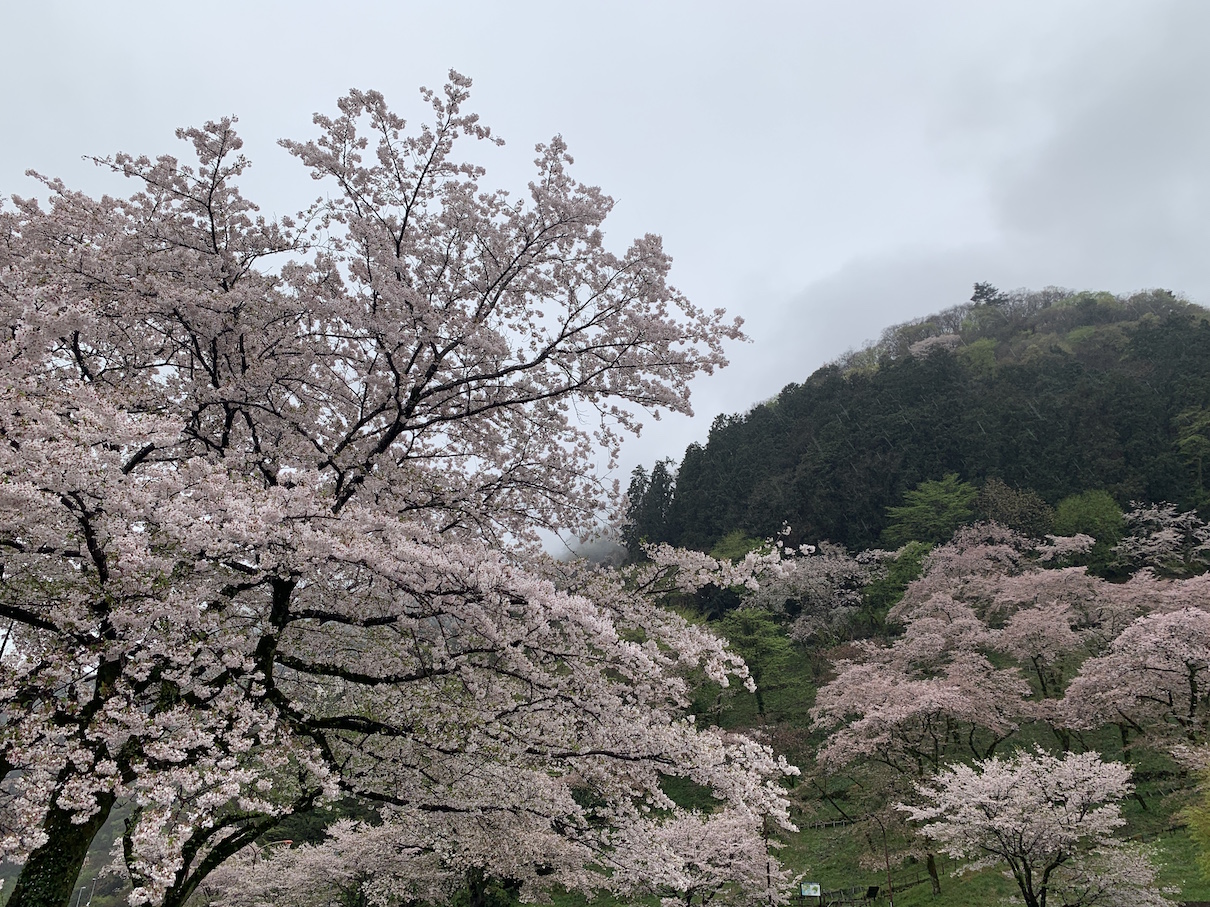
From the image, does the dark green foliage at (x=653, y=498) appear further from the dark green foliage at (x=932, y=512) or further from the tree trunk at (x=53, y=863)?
the tree trunk at (x=53, y=863)

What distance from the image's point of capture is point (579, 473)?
841cm

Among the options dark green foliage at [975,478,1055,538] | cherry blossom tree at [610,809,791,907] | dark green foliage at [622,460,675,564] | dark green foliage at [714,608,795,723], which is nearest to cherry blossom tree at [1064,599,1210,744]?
cherry blossom tree at [610,809,791,907]

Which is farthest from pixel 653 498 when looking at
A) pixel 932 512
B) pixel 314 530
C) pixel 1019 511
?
pixel 314 530

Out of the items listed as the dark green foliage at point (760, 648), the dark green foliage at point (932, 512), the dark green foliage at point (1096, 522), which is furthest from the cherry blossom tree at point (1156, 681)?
the dark green foliage at point (932, 512)

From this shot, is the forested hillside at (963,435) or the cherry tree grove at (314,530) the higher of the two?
the forested hillside at (963,435)

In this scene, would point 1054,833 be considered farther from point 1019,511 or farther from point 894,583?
point 1019,511

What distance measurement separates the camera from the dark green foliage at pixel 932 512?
4044 cm

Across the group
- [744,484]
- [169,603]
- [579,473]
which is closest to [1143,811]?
[579,473]

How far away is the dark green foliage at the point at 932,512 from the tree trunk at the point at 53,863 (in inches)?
1638

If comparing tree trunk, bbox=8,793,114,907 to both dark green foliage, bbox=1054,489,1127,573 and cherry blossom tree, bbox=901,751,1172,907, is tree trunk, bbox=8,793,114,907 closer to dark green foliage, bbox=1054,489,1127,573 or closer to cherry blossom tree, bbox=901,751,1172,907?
cherry blossom tree, bbox=901,751,1172,907

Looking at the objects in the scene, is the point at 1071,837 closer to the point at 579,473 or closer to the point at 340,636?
the point at 579,473

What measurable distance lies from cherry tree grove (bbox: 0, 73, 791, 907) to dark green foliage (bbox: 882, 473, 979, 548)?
3795 cm

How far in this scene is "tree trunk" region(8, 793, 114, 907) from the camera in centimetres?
482

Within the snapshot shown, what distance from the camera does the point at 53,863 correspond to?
488cm
